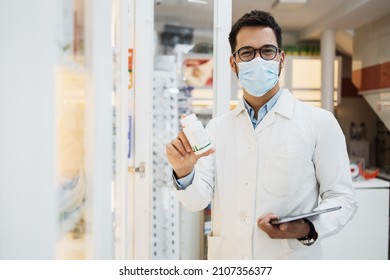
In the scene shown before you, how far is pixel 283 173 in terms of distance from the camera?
1180 mm

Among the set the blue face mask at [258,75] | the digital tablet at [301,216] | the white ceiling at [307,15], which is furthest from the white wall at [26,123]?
the white ceiling at [307,15]

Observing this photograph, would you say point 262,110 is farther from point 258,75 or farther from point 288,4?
point 288,4

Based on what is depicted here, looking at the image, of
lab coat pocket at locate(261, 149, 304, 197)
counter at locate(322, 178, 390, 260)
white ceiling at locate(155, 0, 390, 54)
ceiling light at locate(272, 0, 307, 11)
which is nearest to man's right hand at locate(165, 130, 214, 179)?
lab coat pocket at locate(261, 149, 304, 197)

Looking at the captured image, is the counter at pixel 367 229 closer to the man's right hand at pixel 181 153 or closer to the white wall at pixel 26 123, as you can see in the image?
the man's right hand at pixel 181 153

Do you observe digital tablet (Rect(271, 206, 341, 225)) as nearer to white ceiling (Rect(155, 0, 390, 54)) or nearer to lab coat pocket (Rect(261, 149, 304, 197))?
lab coat pocket (Rect(261, 149, 304, 197))

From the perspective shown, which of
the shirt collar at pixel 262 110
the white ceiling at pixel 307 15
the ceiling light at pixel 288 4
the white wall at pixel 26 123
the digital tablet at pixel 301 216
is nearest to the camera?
the white wall at pixel 26 123

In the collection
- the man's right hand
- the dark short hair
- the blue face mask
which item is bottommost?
the man's right hand

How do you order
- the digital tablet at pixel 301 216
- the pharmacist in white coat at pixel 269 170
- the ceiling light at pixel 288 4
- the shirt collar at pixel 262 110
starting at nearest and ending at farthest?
1. the digital tablet at pixel 301 216
2. the pharmacist in white coat at pixel 269 170
3. the shirt collar at pixel 262 110
4. the ceiling light at pixel 288 4

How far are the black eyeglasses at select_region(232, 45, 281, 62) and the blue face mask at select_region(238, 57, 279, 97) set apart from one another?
2 cm

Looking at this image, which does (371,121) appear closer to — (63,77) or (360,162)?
(360,162)

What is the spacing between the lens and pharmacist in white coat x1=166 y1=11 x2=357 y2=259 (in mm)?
1150

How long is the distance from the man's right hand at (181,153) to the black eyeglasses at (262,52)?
382mm

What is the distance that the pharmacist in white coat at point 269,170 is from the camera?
1150 mm
